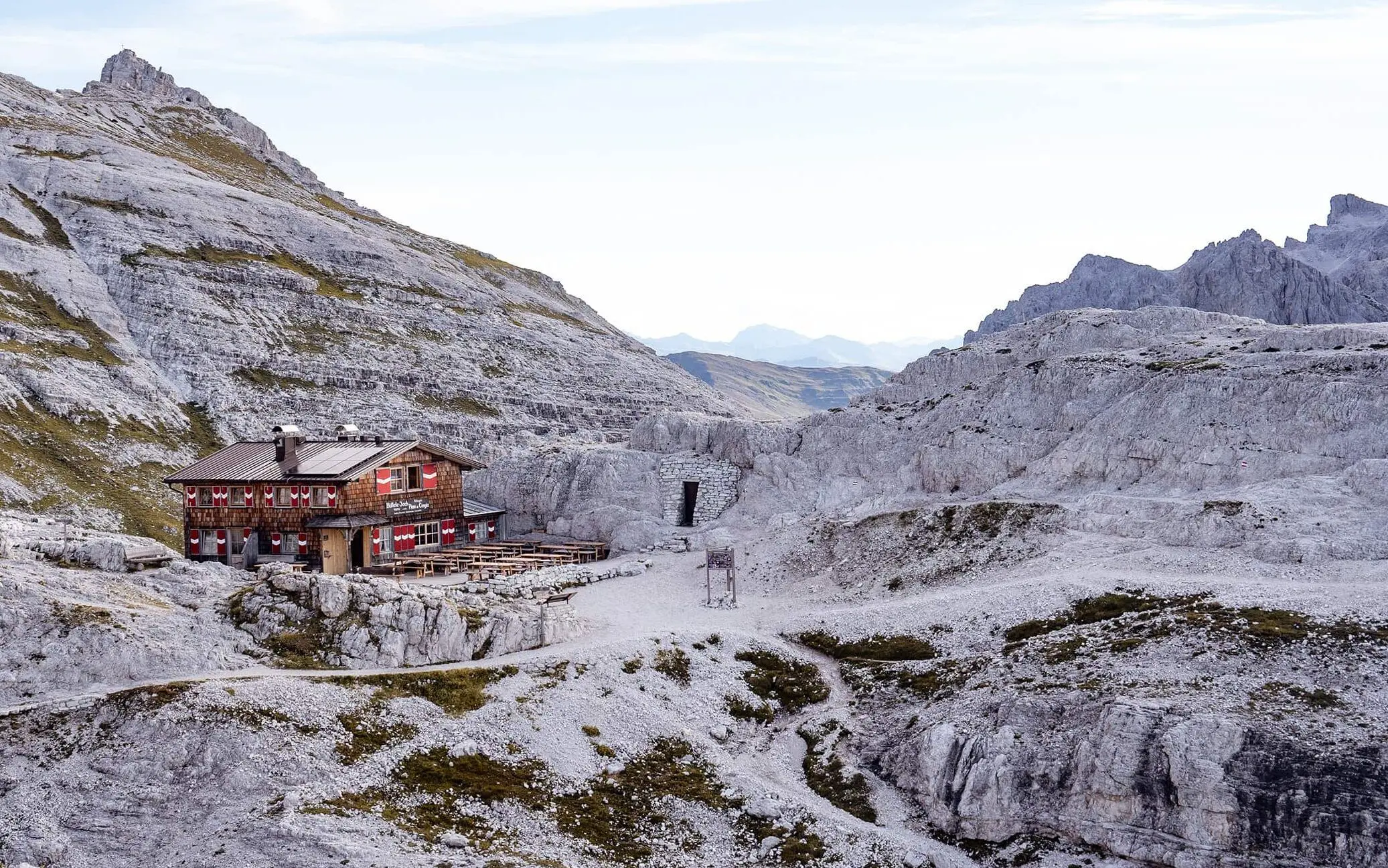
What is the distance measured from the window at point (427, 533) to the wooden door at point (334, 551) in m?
6.26

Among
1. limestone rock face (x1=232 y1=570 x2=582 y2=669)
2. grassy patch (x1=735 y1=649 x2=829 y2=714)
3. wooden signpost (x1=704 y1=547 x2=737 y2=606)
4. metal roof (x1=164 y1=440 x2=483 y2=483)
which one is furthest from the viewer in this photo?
metal roof (x1=164 y1=440 x2=483 y2=483)

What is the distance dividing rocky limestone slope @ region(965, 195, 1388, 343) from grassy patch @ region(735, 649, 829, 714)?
91.1 meters

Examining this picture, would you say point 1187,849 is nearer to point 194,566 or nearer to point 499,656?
point 499,656

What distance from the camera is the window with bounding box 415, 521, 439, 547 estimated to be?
80875mm

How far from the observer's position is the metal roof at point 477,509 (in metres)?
85.9

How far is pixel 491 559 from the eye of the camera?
249 ft

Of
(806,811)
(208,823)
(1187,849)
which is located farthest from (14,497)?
(1187,849)

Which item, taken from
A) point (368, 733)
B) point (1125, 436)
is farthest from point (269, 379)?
point (1125, 436)

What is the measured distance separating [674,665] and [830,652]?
26.1 feet

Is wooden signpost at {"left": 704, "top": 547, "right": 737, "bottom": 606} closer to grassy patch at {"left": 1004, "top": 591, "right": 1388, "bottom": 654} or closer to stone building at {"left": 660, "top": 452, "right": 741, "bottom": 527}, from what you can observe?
stone building at {"left": 660, "top": 452, "right": 741, "bottom": 527}

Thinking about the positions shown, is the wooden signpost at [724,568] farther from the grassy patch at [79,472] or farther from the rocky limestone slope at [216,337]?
the grassy patch at [79,472]

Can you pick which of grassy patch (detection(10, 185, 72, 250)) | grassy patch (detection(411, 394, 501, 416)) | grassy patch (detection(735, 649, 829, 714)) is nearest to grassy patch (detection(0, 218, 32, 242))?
grassy patch (detection(10, 185, 72, 250))

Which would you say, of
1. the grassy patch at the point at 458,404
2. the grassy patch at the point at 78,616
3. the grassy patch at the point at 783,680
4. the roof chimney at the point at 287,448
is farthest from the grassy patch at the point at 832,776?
the grassy patch at the point at 458,404

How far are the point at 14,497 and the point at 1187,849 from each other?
Answer: 9053cm
